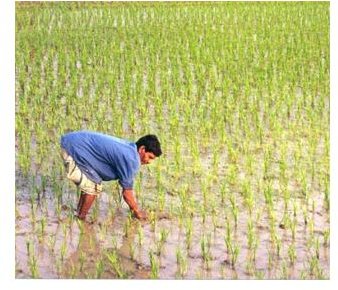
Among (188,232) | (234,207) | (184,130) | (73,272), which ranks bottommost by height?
(73,272)

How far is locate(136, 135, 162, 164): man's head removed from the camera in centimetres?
455

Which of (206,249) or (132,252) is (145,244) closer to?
(132,252)

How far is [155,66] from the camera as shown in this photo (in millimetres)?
6480

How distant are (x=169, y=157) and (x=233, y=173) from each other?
465 mm

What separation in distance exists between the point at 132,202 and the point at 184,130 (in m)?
1.18

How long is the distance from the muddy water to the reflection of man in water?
144 mm

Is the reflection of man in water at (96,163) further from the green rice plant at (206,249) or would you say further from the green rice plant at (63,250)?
the green rice plant at (206,249)

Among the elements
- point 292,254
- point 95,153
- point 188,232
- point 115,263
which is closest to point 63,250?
point 115,263

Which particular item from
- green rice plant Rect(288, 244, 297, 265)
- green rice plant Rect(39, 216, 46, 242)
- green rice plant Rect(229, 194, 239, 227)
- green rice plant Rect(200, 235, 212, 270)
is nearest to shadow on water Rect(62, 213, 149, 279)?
green rice plant Rect(39, 216, 46, 242)

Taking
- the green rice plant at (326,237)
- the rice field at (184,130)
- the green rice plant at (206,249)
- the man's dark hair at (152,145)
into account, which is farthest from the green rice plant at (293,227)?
the man's dark hair at (152,145)

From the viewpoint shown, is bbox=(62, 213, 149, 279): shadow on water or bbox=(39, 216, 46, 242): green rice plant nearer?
bbox=(62, 213, 149, 279): shadow on water

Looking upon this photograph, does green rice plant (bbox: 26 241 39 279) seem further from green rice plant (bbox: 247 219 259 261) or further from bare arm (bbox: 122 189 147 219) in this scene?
green rice plant (bbox: 247 219 259 261)

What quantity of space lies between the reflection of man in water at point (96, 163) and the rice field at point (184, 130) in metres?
0.19

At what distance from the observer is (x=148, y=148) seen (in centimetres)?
457
